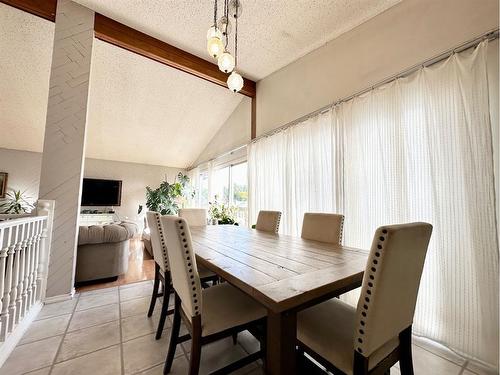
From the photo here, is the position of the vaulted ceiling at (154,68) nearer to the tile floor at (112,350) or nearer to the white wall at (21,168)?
the white wall at (21,168)

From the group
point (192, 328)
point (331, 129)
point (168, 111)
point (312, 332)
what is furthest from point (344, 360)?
point (168, 111)

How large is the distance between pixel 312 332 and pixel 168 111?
15.0 ft

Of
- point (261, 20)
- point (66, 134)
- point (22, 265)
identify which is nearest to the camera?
point (22, 265)

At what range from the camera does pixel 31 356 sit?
4.69ft

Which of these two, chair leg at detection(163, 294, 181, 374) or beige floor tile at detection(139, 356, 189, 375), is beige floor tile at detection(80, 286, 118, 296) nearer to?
beige floor tile at detection(139, 356, 189, 375)

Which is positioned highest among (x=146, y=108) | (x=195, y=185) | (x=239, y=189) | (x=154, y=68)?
(x=154, y=68)

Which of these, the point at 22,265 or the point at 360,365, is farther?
the point at 22,265

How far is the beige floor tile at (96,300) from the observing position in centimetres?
213

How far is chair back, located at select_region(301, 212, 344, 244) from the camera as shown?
180 cm

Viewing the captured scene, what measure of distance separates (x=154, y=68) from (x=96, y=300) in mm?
3401

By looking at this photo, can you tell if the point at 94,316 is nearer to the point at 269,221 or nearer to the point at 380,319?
the point at 269,221

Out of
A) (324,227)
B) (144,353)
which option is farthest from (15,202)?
(324,227)

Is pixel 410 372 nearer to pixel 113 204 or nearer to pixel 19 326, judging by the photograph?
pixel 19 326

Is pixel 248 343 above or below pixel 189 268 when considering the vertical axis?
below
